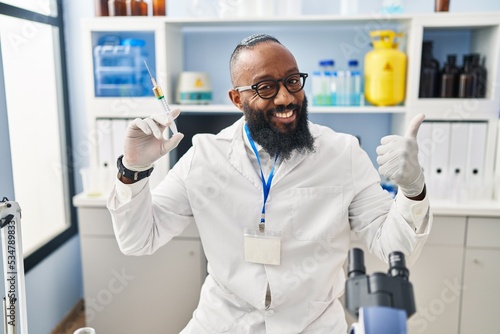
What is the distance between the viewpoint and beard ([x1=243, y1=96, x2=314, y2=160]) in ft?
4.64

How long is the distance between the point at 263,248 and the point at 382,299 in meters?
0.72

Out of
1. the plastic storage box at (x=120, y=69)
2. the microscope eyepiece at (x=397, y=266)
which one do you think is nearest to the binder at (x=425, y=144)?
the plastic storage box at (x=120, y=69)

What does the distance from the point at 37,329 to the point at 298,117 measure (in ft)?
5.84

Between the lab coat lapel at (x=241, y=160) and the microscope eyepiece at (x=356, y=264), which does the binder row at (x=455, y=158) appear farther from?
the microscope eyepiece at (x=356, y=264)

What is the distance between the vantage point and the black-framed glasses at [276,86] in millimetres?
1375

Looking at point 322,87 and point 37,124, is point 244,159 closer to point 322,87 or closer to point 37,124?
point 322,87

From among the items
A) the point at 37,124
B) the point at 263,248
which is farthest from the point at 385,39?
the point at 37,124

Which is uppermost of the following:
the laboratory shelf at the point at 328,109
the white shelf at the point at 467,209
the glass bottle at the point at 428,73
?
the glass bottle at the point at 428,73

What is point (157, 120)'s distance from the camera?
1.26 m

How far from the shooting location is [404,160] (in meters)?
1.13

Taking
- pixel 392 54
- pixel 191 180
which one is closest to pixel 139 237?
pixel 191 180

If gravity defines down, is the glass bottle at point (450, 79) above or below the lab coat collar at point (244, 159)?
above

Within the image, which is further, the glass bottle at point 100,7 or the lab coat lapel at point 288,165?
the glass bottle at point 100,7

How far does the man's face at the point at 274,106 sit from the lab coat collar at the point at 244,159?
0.04 m
